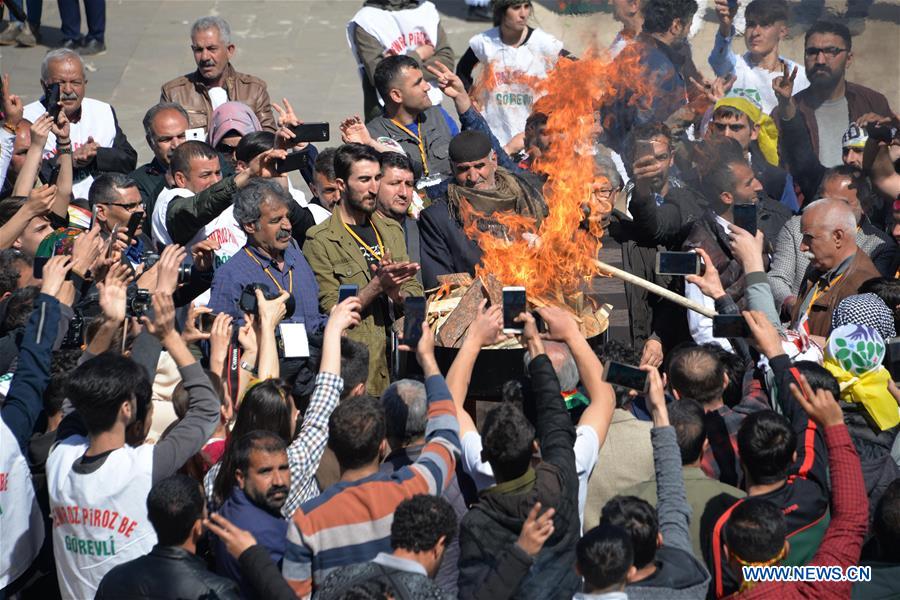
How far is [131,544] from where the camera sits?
5.00 metres

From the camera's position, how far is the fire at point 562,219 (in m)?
7.07

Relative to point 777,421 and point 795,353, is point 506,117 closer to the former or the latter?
point 795,353

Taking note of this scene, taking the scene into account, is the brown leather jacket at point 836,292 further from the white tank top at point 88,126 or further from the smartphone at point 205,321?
the white tank top at point 88,126

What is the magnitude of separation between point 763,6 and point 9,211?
5.95m

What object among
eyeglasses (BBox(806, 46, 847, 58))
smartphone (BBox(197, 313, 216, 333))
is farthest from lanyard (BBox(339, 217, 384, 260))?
eyeglasses (BBox(806, 46, 847, 58))

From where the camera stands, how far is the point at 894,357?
20.3 ft

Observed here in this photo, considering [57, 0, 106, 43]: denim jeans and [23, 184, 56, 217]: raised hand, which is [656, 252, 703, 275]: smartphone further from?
[57, 0, 106, 43]: denim jeans

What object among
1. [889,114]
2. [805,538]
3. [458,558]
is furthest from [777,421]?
[889,114]

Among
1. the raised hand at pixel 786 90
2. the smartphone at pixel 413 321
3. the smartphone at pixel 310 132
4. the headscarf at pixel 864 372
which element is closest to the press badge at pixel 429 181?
→ the smartphone at pixel 310 132

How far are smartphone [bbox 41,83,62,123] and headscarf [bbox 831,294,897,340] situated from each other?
5319 millimetres

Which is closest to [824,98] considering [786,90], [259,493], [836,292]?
[786,90]

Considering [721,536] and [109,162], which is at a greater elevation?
[721,536]

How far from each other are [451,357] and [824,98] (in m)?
4.62

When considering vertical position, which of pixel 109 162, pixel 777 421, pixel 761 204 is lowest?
pixel 109 162
